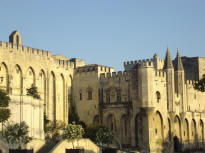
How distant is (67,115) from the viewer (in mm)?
74750

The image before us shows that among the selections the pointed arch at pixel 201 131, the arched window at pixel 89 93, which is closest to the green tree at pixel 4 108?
the arched window at pixel 89 93

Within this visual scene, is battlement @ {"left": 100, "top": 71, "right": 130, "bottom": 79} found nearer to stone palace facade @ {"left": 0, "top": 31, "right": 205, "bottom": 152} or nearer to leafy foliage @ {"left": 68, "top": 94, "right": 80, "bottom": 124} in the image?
stone palace facade @ {"left": 0, "top": 31, "right": 205, "bottom": 152}

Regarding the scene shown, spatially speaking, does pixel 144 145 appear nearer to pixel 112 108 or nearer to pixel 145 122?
pixel 145 122

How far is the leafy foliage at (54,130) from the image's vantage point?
217ft

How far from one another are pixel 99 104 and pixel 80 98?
325 cm

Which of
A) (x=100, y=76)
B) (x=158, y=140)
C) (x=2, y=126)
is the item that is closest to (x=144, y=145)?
(x=158, y=140)

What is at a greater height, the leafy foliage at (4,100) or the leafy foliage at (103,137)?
the leafy foliage at (4,100)

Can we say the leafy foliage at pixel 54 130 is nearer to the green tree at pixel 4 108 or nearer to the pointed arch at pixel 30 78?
the pointed arch at pixel 30 78

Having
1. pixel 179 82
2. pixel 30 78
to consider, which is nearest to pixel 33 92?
pixel 30 78

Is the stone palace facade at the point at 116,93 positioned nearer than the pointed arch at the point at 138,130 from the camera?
Yes

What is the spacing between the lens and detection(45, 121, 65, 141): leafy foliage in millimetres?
66250

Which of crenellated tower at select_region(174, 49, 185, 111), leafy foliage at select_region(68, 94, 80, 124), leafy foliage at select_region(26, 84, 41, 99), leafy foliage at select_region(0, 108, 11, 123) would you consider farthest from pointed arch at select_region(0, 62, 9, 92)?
crenellated tower at select_region(174, 49, 185, 111)

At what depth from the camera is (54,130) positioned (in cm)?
6812

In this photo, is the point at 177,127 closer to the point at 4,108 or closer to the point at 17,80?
the point at 17,80
